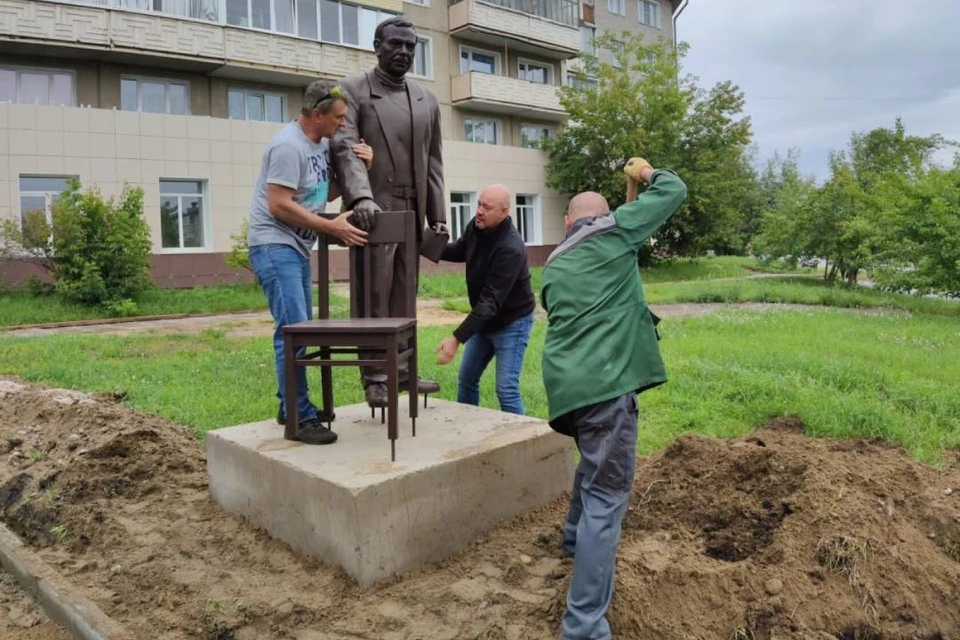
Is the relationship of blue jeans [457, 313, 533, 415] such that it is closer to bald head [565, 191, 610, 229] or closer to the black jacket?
the black jacket

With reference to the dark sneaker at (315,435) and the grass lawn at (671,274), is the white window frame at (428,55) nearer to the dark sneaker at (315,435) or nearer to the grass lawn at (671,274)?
the grass lawn at (671,274)

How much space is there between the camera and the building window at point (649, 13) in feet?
125

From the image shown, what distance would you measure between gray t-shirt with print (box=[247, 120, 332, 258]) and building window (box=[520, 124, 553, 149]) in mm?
23904

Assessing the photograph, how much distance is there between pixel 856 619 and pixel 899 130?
125ft

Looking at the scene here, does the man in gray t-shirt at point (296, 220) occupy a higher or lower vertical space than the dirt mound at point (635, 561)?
higher

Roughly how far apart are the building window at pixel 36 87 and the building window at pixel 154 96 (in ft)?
3.81

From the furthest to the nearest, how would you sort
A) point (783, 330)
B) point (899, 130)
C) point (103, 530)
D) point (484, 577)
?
point (899, 130) → point (783, 330) → point (103, 530) → point (484, 577)

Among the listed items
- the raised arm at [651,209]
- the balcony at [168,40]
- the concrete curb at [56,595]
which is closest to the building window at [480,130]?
the balcony at [168,40]

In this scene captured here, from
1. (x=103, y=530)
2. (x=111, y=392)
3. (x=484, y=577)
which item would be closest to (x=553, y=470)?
(x=484, y=577)

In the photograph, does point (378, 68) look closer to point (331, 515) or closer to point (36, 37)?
point (331, 515)

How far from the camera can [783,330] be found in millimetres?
10688

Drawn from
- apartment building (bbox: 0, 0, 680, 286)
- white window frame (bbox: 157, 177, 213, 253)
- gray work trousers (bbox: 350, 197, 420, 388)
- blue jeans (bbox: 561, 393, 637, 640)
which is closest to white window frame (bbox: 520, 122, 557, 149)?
apartment building (bbox: 0, 0, 680, 286)

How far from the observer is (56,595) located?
10.2ft

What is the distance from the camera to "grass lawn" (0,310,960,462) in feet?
18.2
